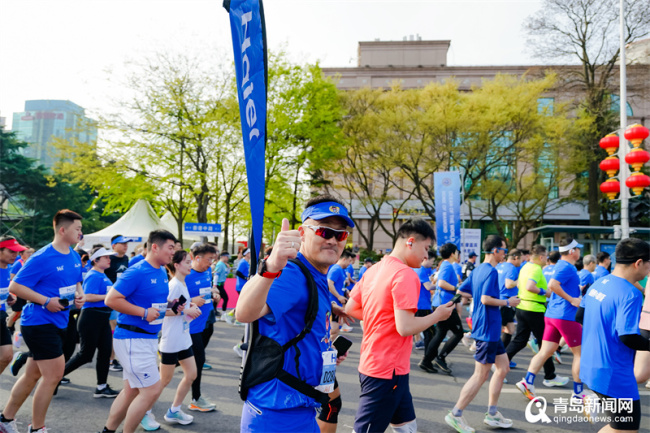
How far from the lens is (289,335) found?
2133 millimetres

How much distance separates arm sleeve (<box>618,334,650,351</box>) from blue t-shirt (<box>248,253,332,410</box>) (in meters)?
2.64

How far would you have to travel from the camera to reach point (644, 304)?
3.27 meters

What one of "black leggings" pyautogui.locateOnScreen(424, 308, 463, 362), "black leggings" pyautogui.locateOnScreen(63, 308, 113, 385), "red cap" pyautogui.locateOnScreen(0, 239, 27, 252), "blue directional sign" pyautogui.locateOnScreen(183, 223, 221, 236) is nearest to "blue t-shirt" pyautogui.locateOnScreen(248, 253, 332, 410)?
"black leggings" pyautogui.locateOnScreen(63, 308, 113, 385)

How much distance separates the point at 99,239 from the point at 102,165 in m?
3.49

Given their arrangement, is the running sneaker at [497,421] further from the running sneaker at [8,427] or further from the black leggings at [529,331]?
the running sneaker at [8,427]

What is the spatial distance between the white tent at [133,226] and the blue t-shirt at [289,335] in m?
20.5

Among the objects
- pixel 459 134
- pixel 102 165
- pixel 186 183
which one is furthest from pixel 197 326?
pixel 459 134

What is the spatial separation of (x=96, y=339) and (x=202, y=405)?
5.77 ft

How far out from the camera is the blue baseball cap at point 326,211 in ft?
7.54

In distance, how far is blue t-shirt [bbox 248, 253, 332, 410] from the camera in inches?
82.3

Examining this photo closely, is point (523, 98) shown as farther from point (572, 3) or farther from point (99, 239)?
point (99, 239)

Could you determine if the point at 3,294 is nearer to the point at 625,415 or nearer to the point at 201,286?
the point at 201,286

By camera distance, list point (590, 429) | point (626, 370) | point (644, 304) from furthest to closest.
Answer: point (590, 429) < point (626, 370) < point (644, 304)

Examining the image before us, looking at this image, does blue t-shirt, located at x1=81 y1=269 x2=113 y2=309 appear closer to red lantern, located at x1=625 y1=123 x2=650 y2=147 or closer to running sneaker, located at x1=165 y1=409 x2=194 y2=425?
running sneaker, located at x1=165 y1=409 x2=194 y2=425
